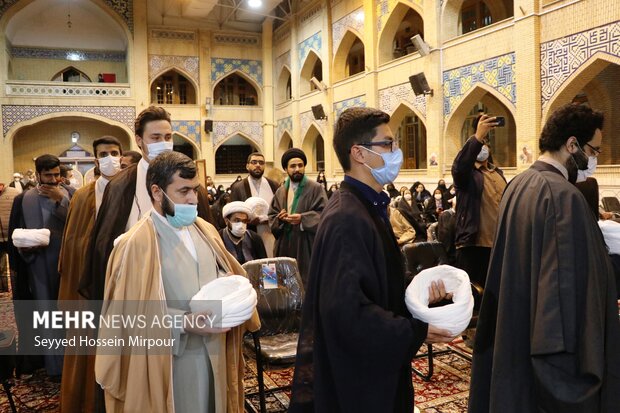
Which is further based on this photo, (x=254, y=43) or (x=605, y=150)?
(x=254, y=43)

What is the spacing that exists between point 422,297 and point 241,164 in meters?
18.5

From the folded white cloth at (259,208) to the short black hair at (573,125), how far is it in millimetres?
2638

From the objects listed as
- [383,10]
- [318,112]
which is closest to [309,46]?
[318,112]

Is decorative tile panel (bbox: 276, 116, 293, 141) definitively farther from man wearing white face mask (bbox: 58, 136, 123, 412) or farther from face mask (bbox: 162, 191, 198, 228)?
face mask (bbox: 162, 191, 198, 228)

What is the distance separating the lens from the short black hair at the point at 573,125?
1.94 metres

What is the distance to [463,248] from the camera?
3816 mm

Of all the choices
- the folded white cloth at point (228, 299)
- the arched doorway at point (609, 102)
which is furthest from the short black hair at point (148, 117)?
the arched doorway at point (609, 102)

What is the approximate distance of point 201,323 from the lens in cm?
188

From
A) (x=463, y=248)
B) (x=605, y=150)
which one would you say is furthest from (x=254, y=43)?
(x=463, y=248)

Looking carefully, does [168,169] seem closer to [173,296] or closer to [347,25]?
[173,296]

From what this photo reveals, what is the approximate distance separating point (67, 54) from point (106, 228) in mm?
18358

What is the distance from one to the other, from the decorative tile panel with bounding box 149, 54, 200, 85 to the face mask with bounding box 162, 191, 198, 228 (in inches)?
661

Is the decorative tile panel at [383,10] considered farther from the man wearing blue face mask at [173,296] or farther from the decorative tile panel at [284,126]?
the man wearing blue face mask at [173,296]

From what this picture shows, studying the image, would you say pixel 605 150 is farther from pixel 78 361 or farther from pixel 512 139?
pixel 78 361
